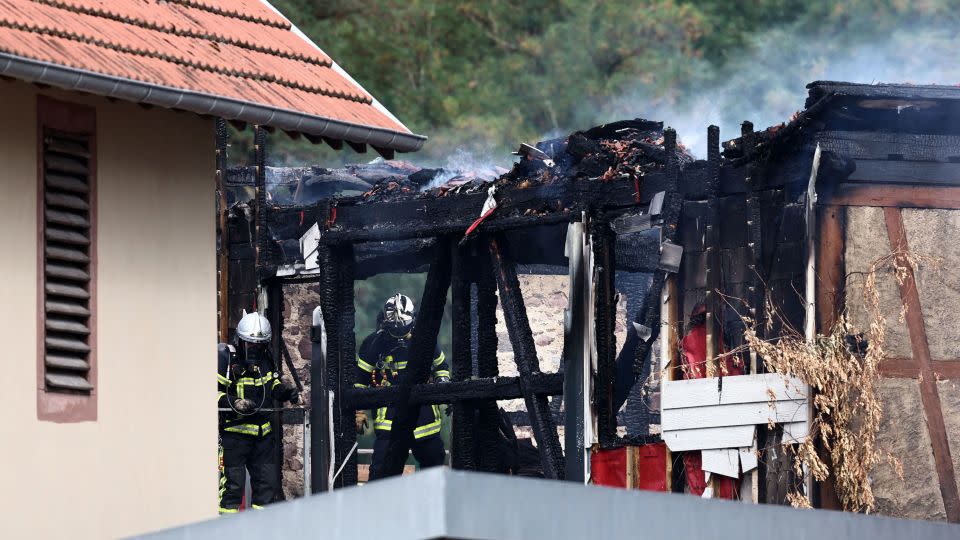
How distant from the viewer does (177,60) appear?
8.74 m

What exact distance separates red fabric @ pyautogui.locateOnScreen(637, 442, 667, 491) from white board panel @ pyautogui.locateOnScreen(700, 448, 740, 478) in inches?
15.6

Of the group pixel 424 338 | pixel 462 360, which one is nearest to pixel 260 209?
pixel 424 338

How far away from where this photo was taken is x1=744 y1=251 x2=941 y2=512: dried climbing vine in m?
10.6

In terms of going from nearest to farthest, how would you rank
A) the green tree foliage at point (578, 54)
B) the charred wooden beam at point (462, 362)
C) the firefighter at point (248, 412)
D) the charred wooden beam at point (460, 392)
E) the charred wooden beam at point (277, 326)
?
the charred wooden beam at point (460, 392), the charred wooden beam at point (462, 362), the firefighter at point (248, 412), the charred wooden beam at point (277, 326), the green tree foliage at point (578, 54)

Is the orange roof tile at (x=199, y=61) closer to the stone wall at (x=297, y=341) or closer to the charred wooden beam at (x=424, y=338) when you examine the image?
the charred wooden beam at (x=424, y=338)

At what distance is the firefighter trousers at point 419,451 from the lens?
47.2 feet

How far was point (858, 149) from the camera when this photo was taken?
36.2 ft

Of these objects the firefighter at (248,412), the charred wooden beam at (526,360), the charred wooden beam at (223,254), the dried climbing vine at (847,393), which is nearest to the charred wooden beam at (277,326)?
the charred wooden beam at (223,254)

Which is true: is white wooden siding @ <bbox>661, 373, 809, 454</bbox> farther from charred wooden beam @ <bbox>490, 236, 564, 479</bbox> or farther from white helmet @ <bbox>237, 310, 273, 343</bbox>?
white helmet @ <bbox>237, 310, 273, 343</bbox>

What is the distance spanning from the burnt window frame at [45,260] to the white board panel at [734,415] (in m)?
4.44

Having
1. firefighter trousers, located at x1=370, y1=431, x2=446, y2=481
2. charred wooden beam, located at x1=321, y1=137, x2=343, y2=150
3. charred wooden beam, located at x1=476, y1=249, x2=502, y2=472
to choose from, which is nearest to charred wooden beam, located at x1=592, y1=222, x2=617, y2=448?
charred wooden beam, located at x1=476, y1=249, x2=502, y2=472

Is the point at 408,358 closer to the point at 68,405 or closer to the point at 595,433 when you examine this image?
the point at 595,433

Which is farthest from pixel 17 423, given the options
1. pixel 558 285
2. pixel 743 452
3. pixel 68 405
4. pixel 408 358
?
pixel 558 285

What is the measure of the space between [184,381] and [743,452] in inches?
156
